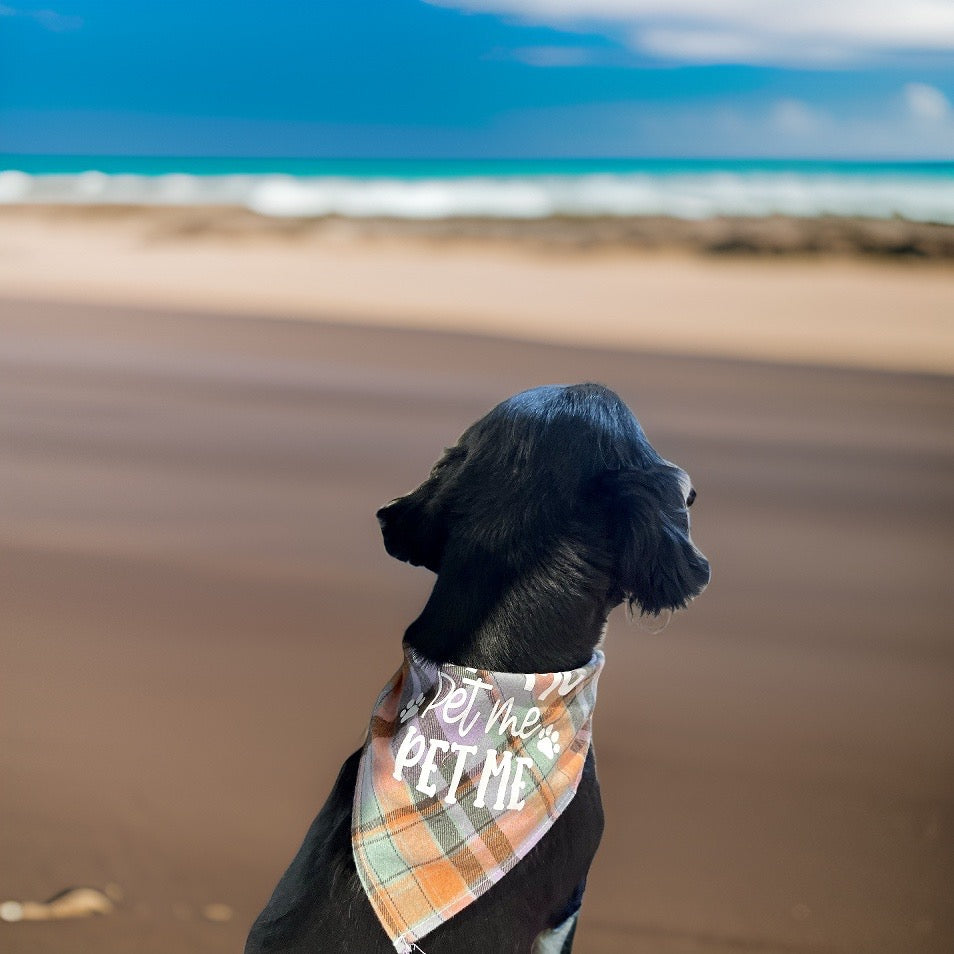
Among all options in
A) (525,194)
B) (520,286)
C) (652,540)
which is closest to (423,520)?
(652,540)

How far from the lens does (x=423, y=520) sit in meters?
2.07

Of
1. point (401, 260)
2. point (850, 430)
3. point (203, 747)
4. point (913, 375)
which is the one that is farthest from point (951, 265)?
point (203, 747)

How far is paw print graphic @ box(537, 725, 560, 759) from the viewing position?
1.90 metres

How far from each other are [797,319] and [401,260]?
15.5 feet

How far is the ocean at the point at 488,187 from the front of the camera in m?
17.3

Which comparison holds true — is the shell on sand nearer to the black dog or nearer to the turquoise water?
the black dog

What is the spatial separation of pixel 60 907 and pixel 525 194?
17866mm

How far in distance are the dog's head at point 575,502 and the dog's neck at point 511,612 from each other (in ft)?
Result: 0.05

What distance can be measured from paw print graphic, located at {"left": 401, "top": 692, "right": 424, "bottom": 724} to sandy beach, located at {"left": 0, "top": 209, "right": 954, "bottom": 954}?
97 cm

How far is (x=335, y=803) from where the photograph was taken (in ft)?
6.31

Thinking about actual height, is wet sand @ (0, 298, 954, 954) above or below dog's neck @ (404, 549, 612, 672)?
below

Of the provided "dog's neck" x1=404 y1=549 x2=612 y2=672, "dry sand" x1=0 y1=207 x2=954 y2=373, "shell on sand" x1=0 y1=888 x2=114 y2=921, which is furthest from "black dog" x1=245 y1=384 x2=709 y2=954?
"dry sand" x1=0 y1=207 x2=954 y2=373

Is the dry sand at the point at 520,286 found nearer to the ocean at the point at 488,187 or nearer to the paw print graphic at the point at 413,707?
the ocean at the point at 488,187

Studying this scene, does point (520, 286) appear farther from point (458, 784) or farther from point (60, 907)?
point (458, 784)
